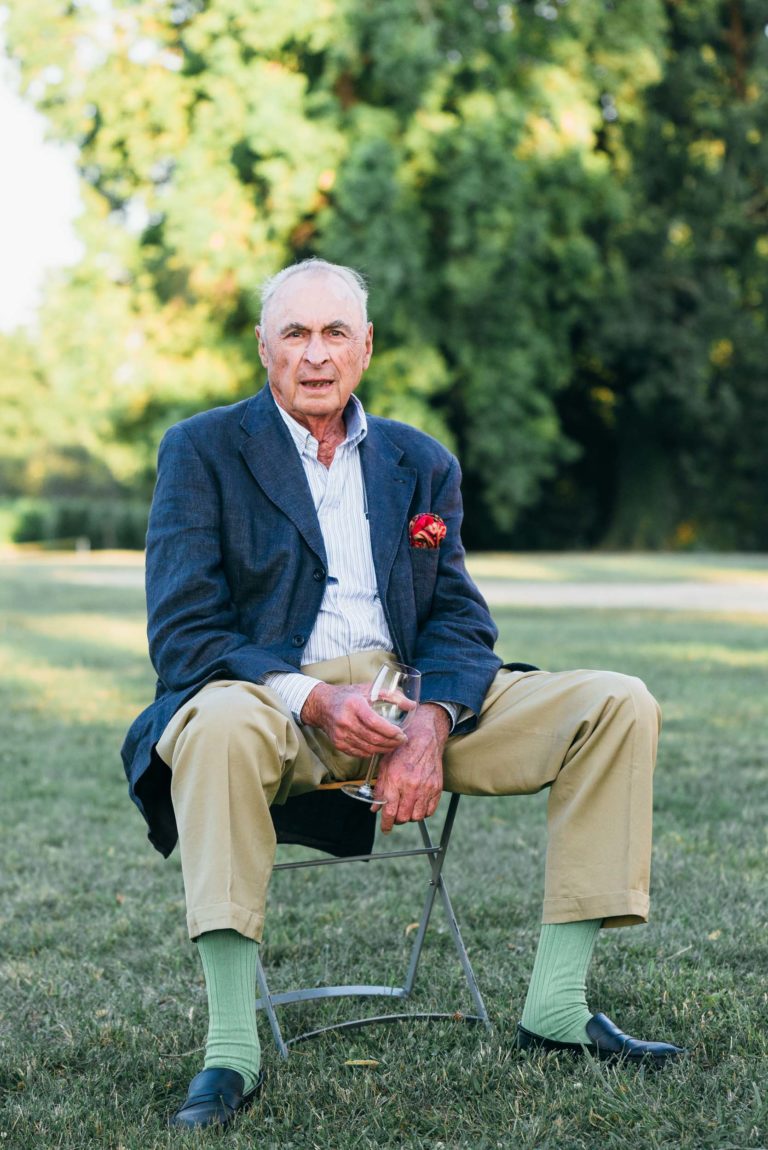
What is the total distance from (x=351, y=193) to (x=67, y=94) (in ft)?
20.4

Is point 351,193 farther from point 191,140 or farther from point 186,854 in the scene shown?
point 186,854

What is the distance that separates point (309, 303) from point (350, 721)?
1.06 metres

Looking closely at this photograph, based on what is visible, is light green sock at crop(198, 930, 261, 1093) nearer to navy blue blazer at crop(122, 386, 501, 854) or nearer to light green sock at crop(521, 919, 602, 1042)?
navy blue blazer at crop(122, 386, 501, 854)

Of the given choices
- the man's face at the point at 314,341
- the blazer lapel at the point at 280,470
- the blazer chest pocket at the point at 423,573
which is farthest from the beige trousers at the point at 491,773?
the man's face at the point at 314,341

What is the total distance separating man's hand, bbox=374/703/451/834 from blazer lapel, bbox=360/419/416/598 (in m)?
0.45

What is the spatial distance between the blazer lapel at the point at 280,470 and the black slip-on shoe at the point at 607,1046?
1167mm

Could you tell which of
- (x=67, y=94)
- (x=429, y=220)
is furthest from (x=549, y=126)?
(x=67, y=94)

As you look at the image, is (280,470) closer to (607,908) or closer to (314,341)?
(314,341)

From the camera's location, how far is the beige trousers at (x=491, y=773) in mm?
2725

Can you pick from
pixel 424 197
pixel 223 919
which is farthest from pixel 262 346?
pixel 424 197

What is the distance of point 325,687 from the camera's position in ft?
9.78

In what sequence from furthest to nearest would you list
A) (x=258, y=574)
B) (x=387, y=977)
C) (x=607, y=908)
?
(x=387, y=977) → (x=258, y=574) → (x=607, y=908)

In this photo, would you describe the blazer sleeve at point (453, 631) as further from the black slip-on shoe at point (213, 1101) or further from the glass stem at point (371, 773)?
the black slip-on shoe at point (213, 1101)

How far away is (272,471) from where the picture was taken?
329cm
